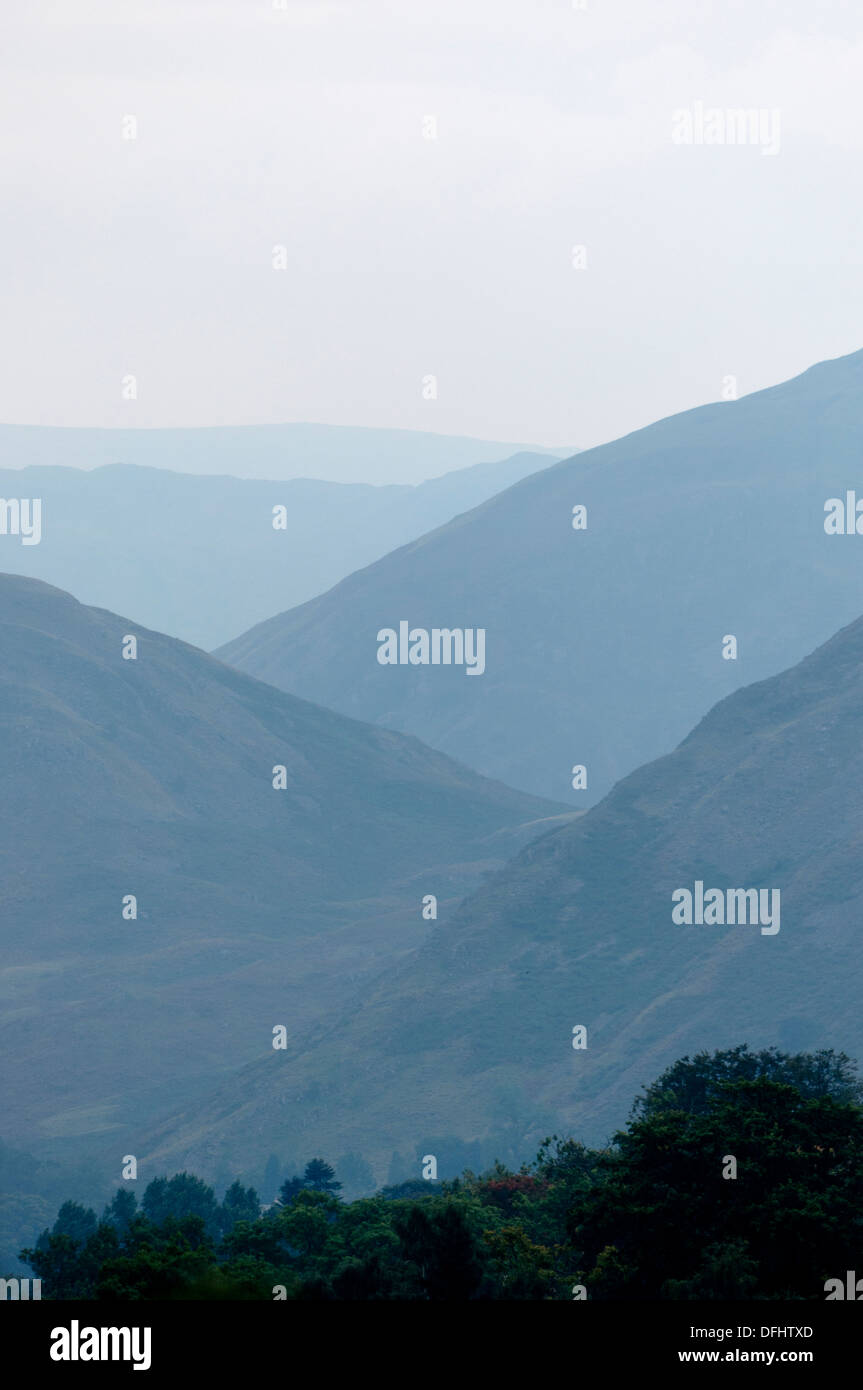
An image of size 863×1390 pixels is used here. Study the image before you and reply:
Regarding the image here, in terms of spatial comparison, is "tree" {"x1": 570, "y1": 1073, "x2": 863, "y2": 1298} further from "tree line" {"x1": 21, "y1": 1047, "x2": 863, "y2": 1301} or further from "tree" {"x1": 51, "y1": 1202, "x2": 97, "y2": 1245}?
"tree" {"x1": 51, "y1": 1202, "x2": 97, "y2": 1245}

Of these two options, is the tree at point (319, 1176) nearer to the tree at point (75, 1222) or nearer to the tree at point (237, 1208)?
the tree at point (237, 1208)

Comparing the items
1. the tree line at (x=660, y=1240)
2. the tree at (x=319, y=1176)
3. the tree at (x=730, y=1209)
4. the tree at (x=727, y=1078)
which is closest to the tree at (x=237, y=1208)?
the tree at (x=319, y=1176)

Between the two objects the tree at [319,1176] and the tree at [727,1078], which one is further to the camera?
the tree at [319,1176]

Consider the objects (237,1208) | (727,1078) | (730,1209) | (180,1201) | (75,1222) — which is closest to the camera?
(730,1209)

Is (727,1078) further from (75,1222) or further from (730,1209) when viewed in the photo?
(75,1222)

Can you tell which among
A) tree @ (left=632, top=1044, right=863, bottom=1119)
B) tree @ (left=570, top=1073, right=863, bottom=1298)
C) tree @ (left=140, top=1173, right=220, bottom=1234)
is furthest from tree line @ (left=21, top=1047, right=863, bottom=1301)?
tree @ (left=140, top=1173, right=220, bottom=1234)

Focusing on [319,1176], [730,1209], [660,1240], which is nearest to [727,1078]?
[660,1240]
